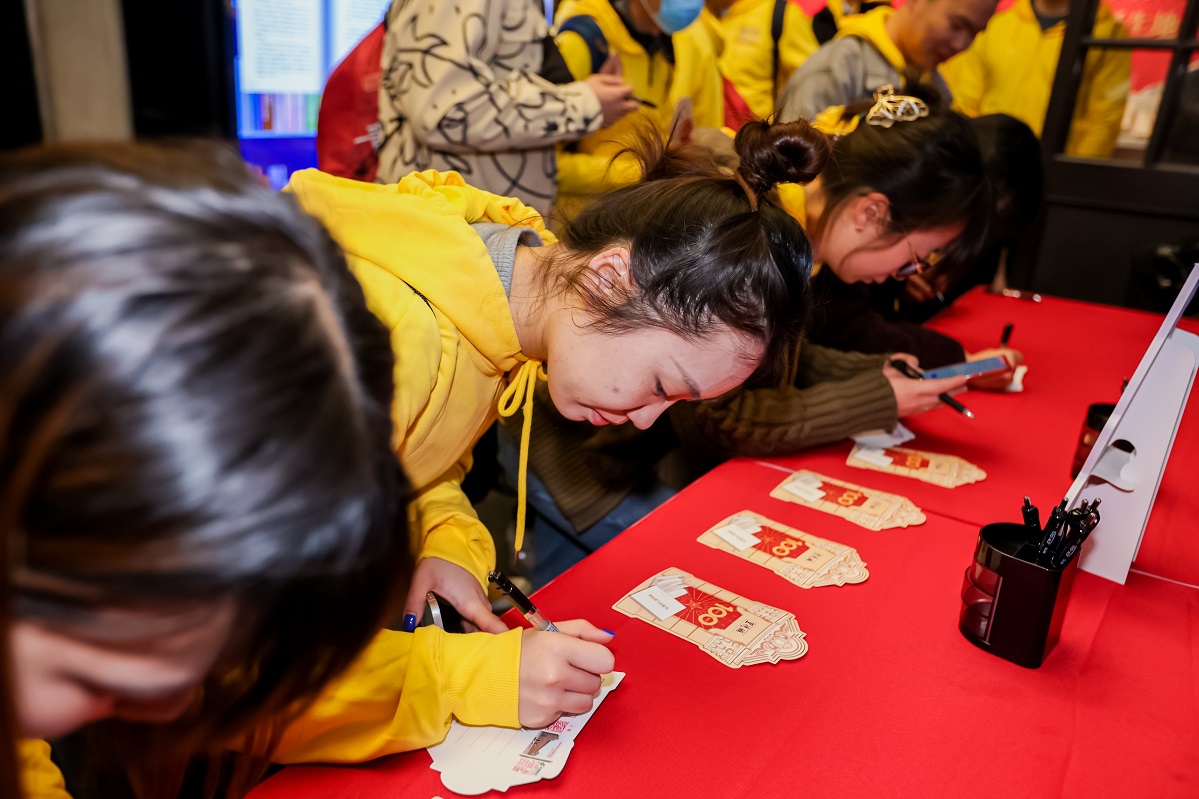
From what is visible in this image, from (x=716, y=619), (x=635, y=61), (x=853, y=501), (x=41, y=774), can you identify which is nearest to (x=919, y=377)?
(x=853, y=501)

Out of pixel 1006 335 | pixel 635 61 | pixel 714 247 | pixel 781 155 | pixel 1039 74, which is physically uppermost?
pixel 1039 74

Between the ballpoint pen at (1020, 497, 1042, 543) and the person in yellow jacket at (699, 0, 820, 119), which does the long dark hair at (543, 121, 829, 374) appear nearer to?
the ballpoint pen at (1020, 497, 1042, 543)

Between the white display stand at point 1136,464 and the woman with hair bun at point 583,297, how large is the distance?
1.46ft

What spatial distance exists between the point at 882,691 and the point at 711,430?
66 cm

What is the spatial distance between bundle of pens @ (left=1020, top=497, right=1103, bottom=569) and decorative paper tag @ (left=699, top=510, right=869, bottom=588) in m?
0.20

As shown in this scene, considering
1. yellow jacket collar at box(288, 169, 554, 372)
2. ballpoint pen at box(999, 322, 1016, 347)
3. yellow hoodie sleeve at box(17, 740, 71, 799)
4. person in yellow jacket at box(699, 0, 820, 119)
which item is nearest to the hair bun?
yellow jacket collar at box(288, 169, 554, 372)

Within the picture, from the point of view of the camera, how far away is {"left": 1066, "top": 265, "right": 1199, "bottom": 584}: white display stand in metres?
1.10

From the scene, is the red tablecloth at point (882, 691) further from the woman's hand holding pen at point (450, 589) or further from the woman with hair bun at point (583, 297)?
the woman with hair bun at point (583, 297)

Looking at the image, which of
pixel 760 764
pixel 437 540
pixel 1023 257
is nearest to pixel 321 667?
pixel 760 764

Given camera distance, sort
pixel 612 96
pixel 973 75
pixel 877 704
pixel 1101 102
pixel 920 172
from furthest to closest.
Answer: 1. pixel 973 75
2. pixel 1101 102
3. pixel 612 96
4. pixel 920 172
5. pixel 877 704

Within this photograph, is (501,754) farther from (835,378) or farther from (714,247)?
(835,378)

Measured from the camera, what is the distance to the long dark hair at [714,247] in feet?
3.31

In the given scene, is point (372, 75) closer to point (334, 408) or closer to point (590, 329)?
point (590, 329)

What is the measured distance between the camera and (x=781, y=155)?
1.07 metres
